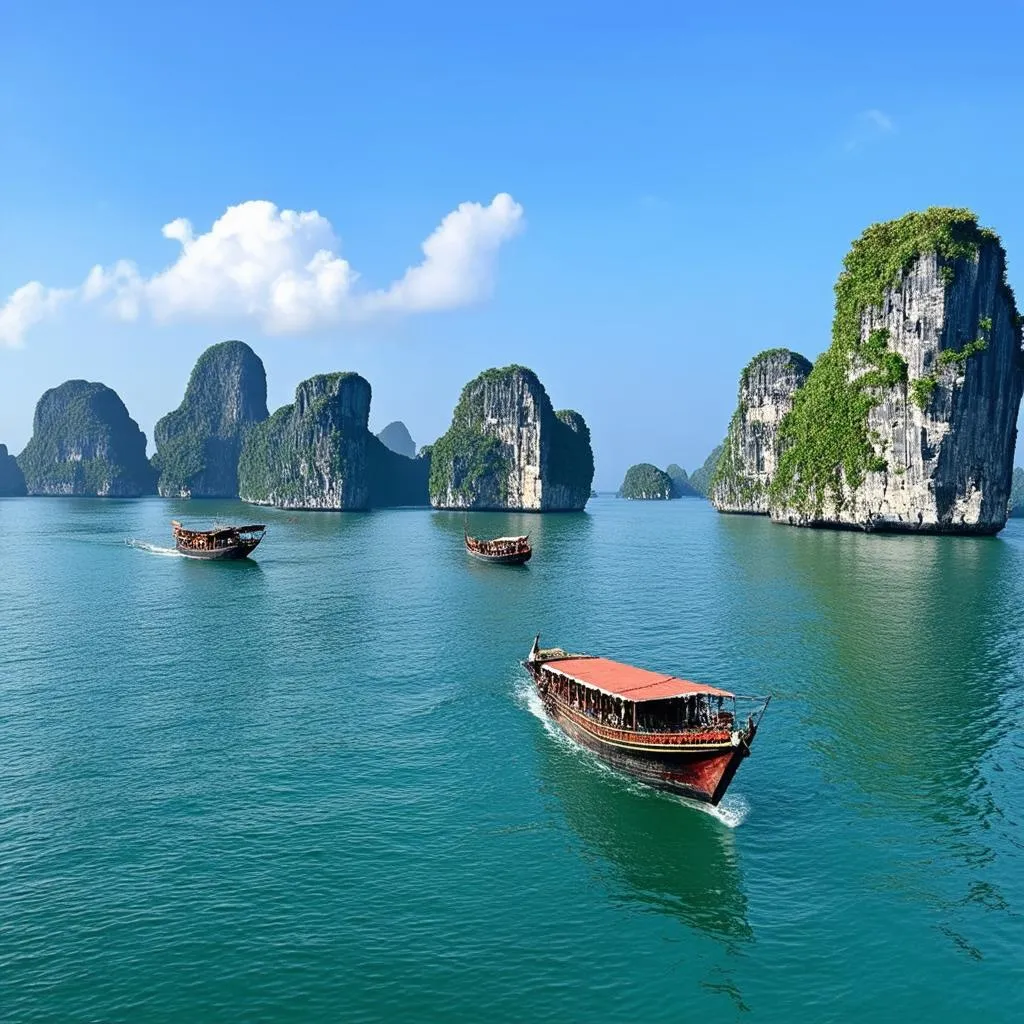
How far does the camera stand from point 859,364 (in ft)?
363

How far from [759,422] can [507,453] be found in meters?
56.2

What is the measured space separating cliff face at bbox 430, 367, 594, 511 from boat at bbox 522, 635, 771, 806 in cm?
14697

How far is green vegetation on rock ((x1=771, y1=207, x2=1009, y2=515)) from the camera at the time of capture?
9975 centimetres

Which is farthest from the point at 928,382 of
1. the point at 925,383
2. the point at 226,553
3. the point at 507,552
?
the point at 226,553

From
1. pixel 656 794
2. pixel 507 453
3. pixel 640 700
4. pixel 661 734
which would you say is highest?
pixel 507 453

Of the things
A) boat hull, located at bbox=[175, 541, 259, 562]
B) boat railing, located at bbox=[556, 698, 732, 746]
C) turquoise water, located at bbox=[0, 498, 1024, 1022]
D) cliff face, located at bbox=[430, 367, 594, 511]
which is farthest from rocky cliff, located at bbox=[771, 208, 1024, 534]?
boat railing, located at bbox=[556, 698, 732, 746]

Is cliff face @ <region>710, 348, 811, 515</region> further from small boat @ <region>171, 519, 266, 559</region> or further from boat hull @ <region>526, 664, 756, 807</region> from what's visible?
boat hull @ <region>526, 664, 756, 807</region>

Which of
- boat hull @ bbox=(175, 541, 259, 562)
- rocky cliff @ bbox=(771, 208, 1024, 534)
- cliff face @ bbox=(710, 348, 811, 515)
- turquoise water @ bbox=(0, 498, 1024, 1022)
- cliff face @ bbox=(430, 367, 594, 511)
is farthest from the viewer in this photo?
cliff face @ bbox=(430, 367, 594, 511)

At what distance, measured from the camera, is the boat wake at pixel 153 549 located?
288ft

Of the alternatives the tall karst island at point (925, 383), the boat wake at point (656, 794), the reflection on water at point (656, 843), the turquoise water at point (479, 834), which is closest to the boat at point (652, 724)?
the boat wake at point (656, 794)

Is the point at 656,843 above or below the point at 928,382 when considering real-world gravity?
below

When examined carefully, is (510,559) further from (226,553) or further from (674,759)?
(674,759)

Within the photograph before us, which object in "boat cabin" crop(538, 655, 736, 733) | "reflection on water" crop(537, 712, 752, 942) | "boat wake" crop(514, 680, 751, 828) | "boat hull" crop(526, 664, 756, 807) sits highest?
"boat cabin" crop(538, 655, 736, 733)

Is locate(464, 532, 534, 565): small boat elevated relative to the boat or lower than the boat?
elevated
